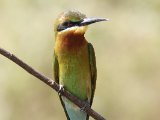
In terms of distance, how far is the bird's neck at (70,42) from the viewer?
313 centimetres

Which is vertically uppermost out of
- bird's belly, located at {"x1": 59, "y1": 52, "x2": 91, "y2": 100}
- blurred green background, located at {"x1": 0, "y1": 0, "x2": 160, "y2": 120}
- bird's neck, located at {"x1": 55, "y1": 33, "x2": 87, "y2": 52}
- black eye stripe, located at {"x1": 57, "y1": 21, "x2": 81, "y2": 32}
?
black eye stripe, located at {"x1": 57, "y1": 21, "x2": 81, "y2": 32}

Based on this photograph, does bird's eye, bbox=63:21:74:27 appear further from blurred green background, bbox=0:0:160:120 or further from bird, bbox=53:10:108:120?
blurred green background, bbox=0:0:160:120

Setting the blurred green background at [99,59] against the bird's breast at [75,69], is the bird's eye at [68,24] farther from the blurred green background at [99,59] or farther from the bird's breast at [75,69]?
the blurred green background at [99,59]

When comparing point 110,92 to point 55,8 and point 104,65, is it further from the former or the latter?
point 55,8

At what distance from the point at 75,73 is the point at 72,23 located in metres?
0.29

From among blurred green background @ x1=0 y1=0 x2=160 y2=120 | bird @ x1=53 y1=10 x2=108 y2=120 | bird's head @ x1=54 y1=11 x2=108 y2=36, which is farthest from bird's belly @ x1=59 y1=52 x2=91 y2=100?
blurred green background @ x1=0 y1=0 x2=160 y2=120

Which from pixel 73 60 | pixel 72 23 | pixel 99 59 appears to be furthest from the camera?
pixel 99 59

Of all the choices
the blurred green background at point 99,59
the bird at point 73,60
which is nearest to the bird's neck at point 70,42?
the bird at point 73,60

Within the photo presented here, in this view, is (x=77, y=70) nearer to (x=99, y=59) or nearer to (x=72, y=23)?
(x=72, y=23)

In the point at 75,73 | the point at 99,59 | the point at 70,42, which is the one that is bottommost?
the point at 99,59

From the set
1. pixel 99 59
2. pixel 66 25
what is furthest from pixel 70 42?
pixel 99 59

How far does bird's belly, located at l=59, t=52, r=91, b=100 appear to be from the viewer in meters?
3.22

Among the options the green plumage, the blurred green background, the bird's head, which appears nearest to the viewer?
the bird's head

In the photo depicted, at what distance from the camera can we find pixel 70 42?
3156 mm
